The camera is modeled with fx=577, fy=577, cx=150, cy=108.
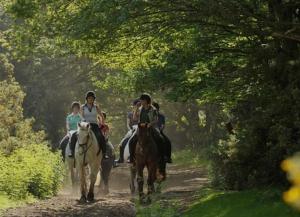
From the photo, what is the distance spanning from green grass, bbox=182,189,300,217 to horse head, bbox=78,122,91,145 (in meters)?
3.97

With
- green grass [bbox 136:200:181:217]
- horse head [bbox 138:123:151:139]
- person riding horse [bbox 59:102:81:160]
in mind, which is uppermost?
person riding horse [bbox 59:102:81:160]

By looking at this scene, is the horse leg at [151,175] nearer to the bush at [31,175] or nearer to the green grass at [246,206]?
the green grass at [246,206]

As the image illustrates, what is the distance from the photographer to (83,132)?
15195 mm

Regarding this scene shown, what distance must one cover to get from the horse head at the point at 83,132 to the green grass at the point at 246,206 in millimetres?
3967

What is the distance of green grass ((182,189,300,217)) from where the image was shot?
9.69 metres

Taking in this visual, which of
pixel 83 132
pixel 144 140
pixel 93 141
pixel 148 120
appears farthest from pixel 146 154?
pixel 83 132

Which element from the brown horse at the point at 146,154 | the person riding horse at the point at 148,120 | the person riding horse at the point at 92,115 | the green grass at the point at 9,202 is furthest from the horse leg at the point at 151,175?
the green grass at the point at 9,202

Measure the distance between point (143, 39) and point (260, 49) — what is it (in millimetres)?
3759

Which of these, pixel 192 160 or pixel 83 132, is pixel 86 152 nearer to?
pixel 83 132

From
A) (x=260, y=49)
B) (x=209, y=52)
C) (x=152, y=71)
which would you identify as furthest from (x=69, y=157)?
(x=260, y=49)

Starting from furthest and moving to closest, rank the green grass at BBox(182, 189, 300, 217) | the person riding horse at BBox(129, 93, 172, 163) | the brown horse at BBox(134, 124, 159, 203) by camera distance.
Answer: the person riding horse at BBox(129, 93, 172, 163) → the brown horse at BBox(134, 124, 159, 203) → the green grass at BBox(182, 189, 300, 217)

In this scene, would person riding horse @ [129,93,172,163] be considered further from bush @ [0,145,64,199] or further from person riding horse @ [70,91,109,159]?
bush @ [0,145,64,199]

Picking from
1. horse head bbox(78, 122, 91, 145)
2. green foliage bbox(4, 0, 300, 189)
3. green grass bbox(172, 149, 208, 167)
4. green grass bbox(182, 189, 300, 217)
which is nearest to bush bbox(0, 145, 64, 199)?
horse head bbox(78, 122, 91, 145)

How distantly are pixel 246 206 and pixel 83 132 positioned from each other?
5.85 metres
